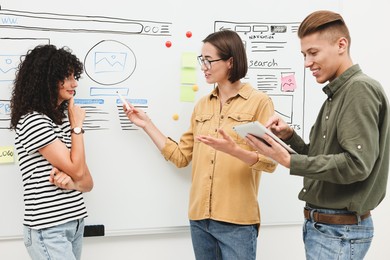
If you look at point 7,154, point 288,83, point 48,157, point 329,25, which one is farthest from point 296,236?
point 7,154

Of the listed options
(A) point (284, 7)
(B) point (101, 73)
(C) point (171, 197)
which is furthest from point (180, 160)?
(A) point (284, 7)

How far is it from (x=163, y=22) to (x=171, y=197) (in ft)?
2.81

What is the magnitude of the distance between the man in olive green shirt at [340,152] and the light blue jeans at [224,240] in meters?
0.32

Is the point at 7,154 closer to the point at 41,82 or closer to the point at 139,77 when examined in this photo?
the point at 41,82

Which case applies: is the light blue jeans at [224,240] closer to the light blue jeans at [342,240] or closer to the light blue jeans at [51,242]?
the light blue jeans at [342,240]

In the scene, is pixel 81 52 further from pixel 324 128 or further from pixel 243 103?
pixel 324 128

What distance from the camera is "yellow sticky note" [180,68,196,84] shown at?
2076 mm

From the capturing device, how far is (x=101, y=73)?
1959 millimetres

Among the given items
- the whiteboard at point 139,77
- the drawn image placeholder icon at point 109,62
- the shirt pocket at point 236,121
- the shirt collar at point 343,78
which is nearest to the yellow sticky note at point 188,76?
the whiteboard at point 139,77

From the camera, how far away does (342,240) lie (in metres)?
1.36

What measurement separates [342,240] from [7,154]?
4.66 ft

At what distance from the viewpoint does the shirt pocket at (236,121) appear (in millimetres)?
1748

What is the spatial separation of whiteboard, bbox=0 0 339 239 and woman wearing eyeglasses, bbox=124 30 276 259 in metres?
0.28

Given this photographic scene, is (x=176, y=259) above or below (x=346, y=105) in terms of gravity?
below
